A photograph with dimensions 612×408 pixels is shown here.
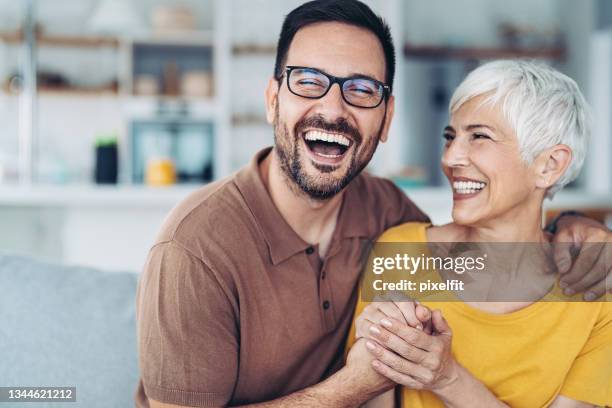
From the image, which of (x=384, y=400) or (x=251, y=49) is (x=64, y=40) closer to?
(x=251, y=49)

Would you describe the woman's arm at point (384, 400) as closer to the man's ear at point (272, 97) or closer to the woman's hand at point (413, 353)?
the woman's hand at point (413, 353)

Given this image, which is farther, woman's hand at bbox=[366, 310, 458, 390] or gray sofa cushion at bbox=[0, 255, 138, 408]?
gray sofa cushion at bbox=[0, 255, 138, 408]

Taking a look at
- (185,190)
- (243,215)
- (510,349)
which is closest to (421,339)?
(510,349)

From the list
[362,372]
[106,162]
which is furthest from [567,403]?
[106,162]

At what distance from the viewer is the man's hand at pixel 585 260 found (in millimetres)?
1052

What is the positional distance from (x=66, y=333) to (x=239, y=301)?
1.14 ft

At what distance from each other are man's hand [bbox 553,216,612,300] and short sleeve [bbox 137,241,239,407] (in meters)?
0.56

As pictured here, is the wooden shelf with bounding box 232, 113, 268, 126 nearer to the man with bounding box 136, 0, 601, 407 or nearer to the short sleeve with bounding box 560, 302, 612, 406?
the man with bounding box 136, 0, 601, 407

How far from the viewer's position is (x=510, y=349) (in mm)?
1046

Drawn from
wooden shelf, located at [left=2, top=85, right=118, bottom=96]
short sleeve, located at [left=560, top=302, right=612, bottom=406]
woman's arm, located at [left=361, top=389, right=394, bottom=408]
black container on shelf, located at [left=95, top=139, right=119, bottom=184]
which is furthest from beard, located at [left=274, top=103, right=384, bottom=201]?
wooden shelf, located at [left=2, top=85, right=118, bottom=96]

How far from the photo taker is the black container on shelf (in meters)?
2.80

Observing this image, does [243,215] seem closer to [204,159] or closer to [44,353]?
[44,353]

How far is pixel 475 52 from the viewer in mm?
4742

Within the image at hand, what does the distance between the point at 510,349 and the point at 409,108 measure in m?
3.67
